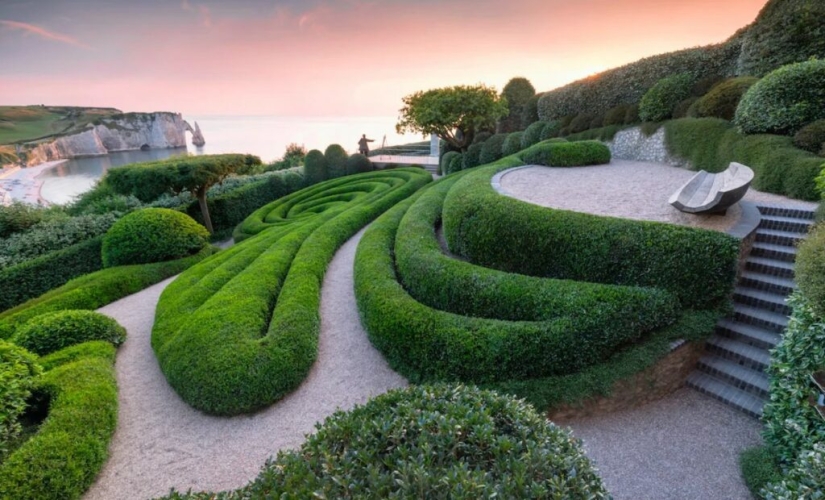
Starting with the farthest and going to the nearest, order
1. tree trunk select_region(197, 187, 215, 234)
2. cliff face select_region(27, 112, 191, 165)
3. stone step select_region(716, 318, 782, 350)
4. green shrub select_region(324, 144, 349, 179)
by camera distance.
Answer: cliff face select_region(27, 112, 191, 165) < green shrub select_region(324, 144, 349, 179) < tree trunk select_region(197, 187, 215, 234) < stone step select_region(716, 318, 782, 350)

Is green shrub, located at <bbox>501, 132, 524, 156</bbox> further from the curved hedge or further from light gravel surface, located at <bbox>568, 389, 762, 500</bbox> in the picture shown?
light gravel surface, located at <bbox>568, 389, 762, 500</bbox>

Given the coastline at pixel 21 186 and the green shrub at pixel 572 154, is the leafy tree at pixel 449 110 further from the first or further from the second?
the coastline at pixel 21 186

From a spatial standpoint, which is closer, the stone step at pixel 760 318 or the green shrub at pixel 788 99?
the stone step at pixel 760 318

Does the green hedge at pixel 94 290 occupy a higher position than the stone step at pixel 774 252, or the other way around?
the stone step at pixel 774 252

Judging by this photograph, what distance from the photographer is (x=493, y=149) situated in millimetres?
21391

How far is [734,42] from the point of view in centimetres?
1281

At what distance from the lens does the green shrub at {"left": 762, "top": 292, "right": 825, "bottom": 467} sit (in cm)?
381

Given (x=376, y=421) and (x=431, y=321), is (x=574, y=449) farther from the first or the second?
(x=431, y=321)

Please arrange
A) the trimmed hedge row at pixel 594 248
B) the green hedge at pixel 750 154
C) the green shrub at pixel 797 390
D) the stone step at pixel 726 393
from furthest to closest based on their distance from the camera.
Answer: the green hedge at pixel 750 154 < the trimmed hedge row at pixel 594 248 < the stone step at pixel 726 393 < the green shrub at pixel 797 390

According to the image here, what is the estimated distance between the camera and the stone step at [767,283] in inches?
225

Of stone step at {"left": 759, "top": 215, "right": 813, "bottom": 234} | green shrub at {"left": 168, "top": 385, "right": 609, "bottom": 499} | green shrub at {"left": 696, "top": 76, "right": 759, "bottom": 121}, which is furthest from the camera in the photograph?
green shrub at {"left": 696, "top": 76, "right": 759, "bottom": 121}

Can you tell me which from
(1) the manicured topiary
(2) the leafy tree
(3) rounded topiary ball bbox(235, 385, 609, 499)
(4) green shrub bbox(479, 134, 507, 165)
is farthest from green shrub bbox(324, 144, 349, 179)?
(3) rounded topiary ball bbox(235, 385, 609, 499)

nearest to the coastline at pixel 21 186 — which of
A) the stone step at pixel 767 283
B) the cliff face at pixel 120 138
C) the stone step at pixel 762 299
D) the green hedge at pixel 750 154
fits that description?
the cliff face at pixel 120 138

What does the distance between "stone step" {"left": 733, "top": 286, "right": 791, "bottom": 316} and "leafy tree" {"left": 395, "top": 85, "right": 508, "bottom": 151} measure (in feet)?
56.2
